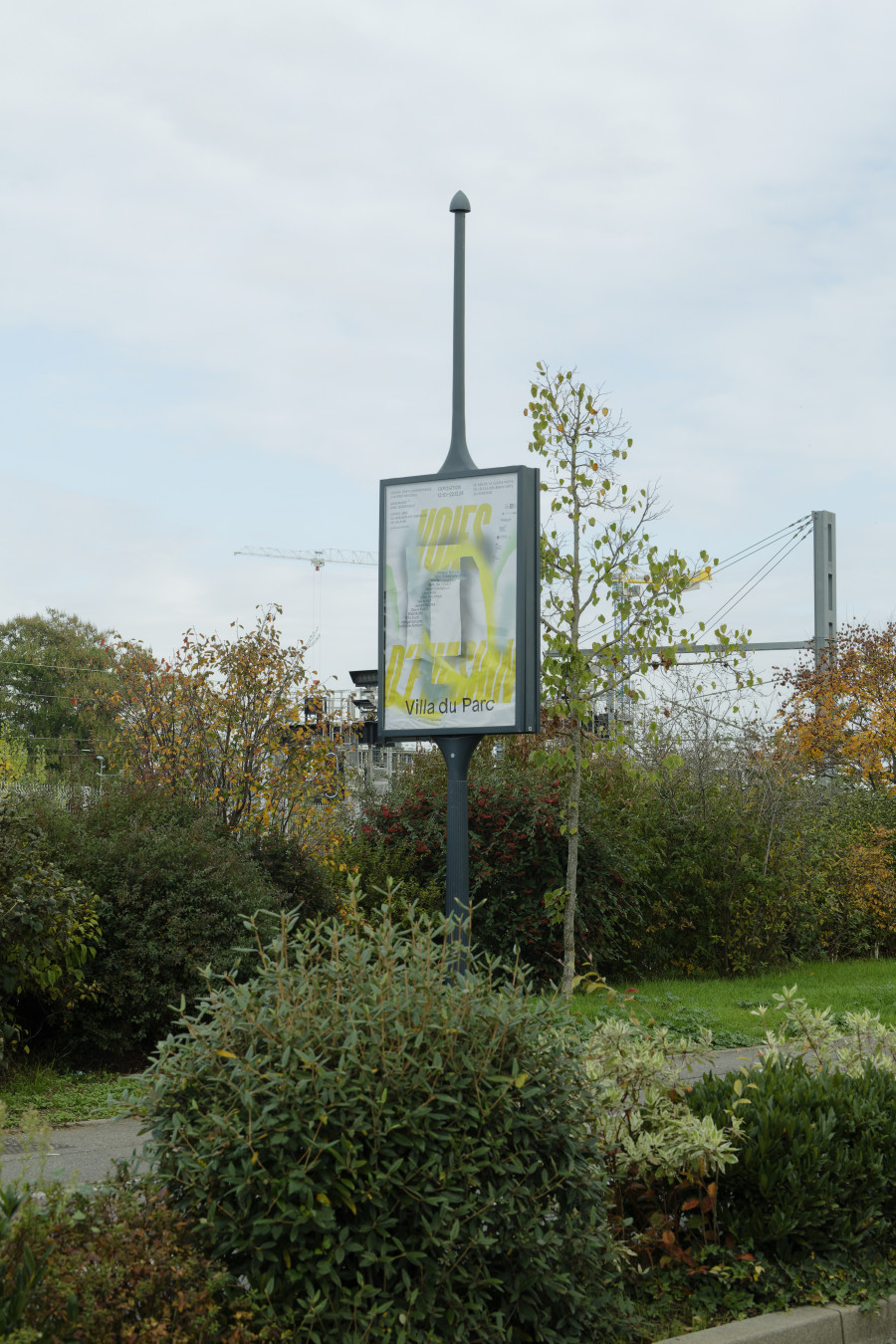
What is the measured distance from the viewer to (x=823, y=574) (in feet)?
81.4

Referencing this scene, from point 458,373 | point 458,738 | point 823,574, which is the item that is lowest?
point 458,738

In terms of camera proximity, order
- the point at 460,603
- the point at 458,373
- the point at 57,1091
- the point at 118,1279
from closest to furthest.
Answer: the point at 118,1279 < the point at 57,1091 < the point at 460,603 < the point at 458,373

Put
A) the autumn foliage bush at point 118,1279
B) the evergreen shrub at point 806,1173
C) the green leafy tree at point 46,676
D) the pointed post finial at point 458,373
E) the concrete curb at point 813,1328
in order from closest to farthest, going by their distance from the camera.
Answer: the autumn foliage bush at point 118,1279 < the concrete curb at point 813,1328 < the evergreen shrub at point 806,1173 < the pointed post finial at point 458,373 < the green leafy tree at point 46,676

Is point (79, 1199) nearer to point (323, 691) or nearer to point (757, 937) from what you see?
point (323, 691)

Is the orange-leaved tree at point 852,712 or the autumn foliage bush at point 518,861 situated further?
the orange-leaved tree at point 852,712

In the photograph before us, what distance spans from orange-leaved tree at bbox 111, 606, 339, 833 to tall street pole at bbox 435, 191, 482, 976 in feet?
11.5

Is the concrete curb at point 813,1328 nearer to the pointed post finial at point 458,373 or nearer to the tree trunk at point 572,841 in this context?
the pointed post finial at point 458,373

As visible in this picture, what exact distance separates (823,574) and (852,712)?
9.85 ft

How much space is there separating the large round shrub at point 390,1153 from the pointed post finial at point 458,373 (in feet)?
18.3

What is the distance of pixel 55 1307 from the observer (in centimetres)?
273

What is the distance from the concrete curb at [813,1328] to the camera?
3.79 meters

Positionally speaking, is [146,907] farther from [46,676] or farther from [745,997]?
[46,676]

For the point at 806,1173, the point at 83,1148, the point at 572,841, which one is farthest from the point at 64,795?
the point at 806,1173

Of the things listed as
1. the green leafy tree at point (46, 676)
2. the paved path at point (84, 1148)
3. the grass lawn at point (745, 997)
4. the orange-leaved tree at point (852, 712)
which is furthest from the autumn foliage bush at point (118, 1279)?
the green leafy tree at point (46, 676)
